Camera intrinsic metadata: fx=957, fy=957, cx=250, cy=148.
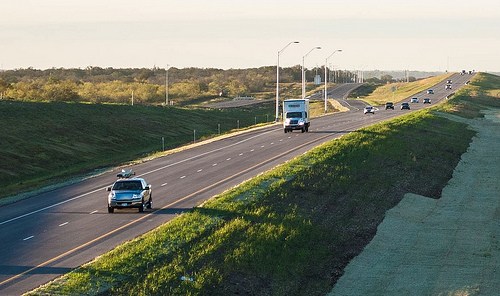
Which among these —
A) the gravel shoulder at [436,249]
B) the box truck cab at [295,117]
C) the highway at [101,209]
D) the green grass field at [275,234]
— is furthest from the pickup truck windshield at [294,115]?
the gravel shoulder at [436,249]

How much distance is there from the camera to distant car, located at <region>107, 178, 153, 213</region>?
40969 millimetres

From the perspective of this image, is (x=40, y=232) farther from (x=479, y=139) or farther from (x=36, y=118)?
(x=479, y=139)

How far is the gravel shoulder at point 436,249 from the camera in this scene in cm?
3306

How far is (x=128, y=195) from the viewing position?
135ft

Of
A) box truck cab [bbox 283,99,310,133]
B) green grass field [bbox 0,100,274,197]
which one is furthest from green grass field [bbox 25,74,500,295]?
box truck cab [bbox 283,99,310,133]

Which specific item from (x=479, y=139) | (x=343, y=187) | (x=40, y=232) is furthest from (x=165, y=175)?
(x=479, y=139)

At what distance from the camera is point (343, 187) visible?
52.2 metres

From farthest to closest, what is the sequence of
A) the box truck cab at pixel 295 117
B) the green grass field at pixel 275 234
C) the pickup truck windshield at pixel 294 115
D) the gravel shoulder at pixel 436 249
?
1. the pickup truck windshield at pixel 294 115
2. the box truck cab at pixel 295 117
3. the gravel shoulder at pixel 436 249
4. the green grass field at pixel 275 234

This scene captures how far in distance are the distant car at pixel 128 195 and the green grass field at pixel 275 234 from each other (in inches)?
102

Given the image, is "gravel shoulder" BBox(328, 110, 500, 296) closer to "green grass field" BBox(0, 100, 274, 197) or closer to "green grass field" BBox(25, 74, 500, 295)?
"green grass field" BBox(25, 74, 500, 295)

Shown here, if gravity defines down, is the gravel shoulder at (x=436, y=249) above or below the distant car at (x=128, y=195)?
below

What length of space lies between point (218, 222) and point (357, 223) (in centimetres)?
896

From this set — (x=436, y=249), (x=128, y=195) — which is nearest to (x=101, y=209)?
(x=128, y=195)

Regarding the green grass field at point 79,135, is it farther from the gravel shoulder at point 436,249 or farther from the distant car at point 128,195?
the gravel shoulder at point 436,249
